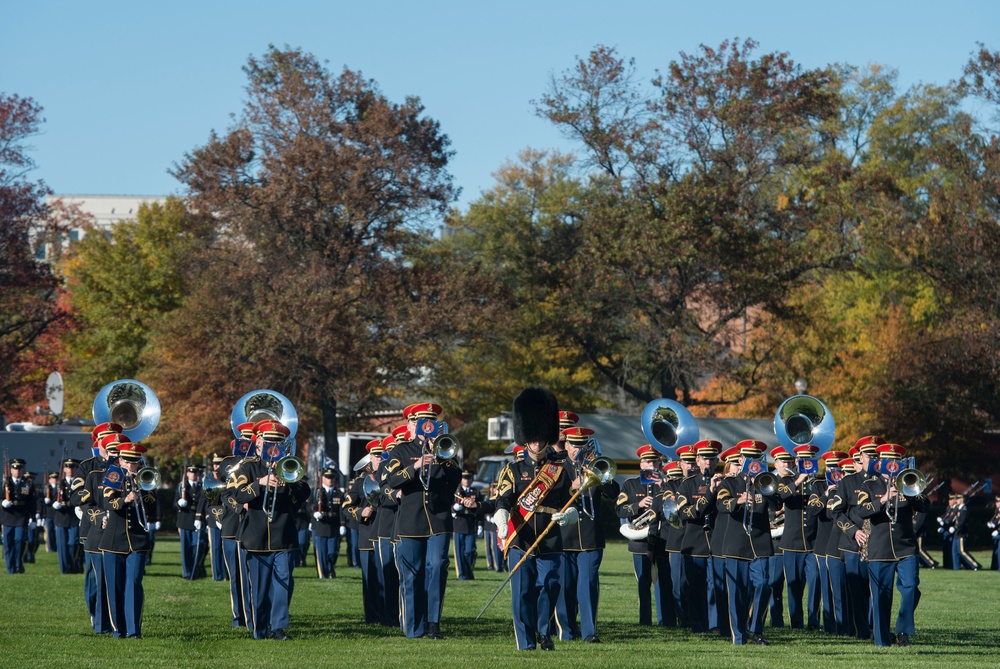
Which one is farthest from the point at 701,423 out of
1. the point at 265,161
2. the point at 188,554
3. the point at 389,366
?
the point at 188,554

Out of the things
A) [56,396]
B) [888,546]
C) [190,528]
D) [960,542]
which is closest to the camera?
[888,546]

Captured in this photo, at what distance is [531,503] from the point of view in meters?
12.8

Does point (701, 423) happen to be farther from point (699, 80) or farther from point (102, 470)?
point (102, 470)

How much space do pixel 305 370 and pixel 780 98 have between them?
15.4 metres

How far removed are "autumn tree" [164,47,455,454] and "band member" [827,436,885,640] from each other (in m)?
24.0

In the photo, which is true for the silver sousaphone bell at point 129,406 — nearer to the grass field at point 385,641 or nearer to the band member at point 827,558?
the grass field at point 385,641

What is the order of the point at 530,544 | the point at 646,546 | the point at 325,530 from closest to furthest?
the point at 530,544 < the point at 646,546 < the point at 325,530

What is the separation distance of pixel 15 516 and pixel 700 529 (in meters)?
13.0

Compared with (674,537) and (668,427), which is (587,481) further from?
(668,427)

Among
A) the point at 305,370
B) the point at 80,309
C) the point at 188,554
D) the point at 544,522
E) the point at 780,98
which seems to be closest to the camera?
the point at 544,522

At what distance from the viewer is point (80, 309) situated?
50.6 meters

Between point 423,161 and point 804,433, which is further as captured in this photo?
point 423,161

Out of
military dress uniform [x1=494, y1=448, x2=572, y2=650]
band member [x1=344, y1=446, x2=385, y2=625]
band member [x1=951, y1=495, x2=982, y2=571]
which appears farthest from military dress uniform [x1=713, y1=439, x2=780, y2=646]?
band member [x1=951, y1=495, x2=982, y2=571]

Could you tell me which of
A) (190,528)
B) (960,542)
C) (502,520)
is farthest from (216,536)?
(960,542)
